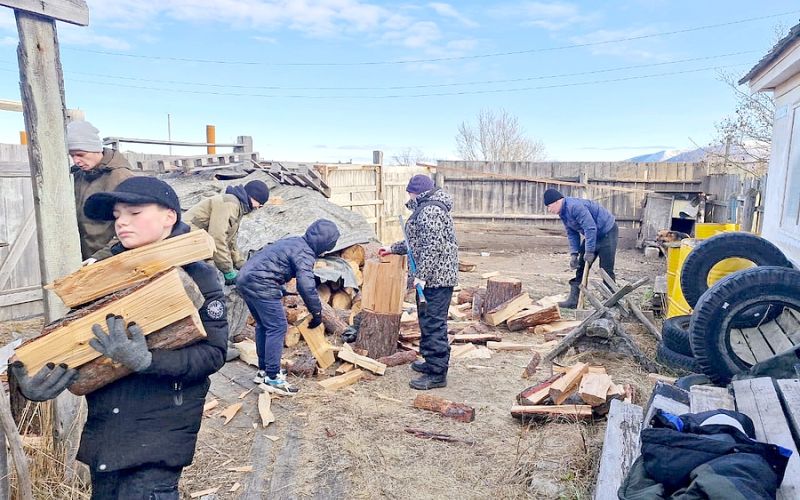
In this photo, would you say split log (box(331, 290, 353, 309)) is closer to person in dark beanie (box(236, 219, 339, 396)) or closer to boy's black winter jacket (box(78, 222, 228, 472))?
person in dark beanie (box(236, 219, 339, 396))

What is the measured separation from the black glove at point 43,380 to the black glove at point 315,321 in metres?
3.82

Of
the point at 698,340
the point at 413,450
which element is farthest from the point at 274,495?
the point at 698,340

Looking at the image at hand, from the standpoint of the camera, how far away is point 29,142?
2973 mm

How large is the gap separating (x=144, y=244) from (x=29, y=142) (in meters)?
1.37

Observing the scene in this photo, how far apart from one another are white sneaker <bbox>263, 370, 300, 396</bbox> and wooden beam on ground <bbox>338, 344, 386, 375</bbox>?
30.1 inches

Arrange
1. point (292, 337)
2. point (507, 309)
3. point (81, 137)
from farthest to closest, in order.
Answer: point (507, 309)
point (292, 337)
point (81, 137)

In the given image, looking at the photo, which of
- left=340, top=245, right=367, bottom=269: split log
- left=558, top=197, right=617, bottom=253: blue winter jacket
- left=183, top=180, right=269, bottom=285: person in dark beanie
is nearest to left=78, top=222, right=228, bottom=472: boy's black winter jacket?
left=183, top=180, right=269, bottom=285: person in dark beanie

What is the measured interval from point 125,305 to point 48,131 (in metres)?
1.60

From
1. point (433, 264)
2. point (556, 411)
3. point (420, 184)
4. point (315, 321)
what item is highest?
point (420, 184)

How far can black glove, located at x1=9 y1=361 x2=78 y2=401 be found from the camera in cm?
194

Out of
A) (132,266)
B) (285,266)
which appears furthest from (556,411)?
(132,266)

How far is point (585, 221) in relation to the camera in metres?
8.45

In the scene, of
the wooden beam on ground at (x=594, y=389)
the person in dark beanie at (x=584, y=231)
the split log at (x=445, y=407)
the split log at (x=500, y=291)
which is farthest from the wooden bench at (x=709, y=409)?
the person in dark beanie at (x=584, y=231)

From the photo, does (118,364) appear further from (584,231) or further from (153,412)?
(584,231)
